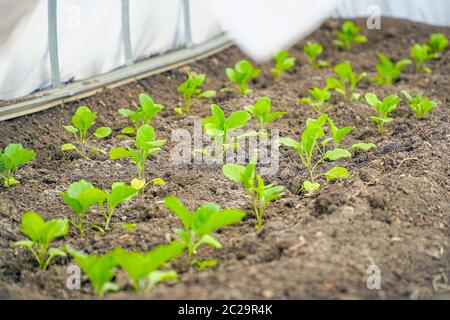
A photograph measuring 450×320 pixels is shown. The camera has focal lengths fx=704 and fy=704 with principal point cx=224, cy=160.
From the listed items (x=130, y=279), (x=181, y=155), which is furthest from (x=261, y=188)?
(x=181, y=155)

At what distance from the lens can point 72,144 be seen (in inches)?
170

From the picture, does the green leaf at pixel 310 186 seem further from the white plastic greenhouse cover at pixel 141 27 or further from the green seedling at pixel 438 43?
the green seedling at pixel 438 43

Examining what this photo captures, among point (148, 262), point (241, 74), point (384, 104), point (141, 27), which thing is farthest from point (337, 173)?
point (141, 27)

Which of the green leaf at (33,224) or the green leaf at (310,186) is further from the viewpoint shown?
the green leaf at (310,186)

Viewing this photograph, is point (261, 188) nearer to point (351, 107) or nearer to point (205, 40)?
point (351, 107)

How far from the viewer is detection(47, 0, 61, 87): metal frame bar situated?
4.66 meters

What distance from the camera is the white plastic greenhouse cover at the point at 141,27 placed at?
4625 mm

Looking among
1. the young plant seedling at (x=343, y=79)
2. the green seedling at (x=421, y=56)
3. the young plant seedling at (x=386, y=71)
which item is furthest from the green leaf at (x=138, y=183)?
the green seedling at (x=421, y=56)

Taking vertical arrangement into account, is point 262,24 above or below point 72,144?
above

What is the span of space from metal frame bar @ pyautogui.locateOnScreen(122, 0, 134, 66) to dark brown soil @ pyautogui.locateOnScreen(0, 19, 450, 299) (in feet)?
1.24

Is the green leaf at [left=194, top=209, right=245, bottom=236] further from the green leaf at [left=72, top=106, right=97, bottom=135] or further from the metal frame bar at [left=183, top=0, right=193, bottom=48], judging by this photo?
the metal frame bar at [left=183, top=0, right=193, bottom=48]

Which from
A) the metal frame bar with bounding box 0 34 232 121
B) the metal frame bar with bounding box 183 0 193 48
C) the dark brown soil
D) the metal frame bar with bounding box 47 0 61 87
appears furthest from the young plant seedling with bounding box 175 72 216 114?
the metal frame bar with bounding box 183 0 193 48

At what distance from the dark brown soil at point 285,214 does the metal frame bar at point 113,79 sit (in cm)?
6
